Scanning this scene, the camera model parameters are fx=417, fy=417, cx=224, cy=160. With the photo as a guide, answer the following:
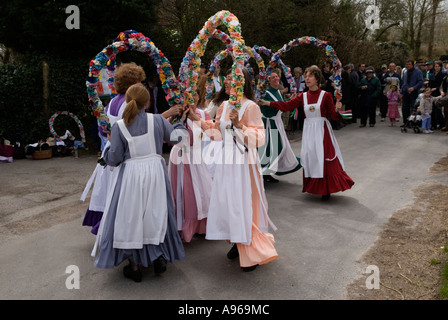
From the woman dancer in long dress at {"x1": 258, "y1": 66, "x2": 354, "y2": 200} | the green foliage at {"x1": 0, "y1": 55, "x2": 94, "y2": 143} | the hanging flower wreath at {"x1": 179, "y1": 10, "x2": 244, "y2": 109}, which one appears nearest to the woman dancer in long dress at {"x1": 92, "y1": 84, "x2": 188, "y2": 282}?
the hanging flower wreath at {"x1": 179, "y1": 10, "x2": 244, "y2": 109}

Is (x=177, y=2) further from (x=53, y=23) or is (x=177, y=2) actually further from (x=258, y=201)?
(x=258, y=201)

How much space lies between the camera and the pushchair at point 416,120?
1341 cm

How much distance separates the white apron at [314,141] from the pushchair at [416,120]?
7994mm

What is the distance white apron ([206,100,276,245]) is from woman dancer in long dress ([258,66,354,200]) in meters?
2.40

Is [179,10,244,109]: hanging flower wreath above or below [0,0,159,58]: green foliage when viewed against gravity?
below

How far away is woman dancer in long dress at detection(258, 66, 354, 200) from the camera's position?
260 inches

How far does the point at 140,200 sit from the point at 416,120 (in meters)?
11.9

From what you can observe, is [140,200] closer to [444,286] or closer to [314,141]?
[444,286]

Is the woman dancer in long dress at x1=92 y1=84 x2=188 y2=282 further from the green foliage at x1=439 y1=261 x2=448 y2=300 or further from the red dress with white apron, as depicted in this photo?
the red dress with white apron

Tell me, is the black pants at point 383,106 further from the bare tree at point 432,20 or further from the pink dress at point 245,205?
the bare tree at point 432,20

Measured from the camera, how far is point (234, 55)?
4250 mm

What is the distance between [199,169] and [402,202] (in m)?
3.43
